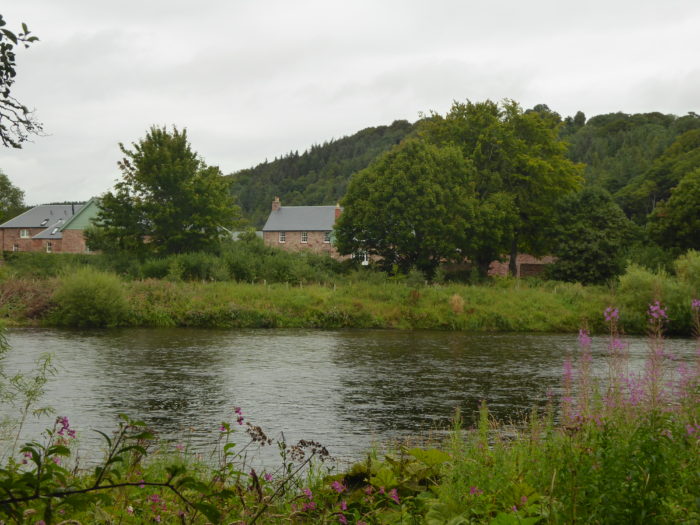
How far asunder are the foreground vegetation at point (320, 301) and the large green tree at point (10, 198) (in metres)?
66.4

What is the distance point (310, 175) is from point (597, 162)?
84.5 m

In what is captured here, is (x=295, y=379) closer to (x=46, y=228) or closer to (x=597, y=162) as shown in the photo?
(x=46, y=228)

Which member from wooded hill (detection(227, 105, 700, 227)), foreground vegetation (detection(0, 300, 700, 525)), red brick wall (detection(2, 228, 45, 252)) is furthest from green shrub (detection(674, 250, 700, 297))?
red brick wall (detection(2, 228, 45, 252))

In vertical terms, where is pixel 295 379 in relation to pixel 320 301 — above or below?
below

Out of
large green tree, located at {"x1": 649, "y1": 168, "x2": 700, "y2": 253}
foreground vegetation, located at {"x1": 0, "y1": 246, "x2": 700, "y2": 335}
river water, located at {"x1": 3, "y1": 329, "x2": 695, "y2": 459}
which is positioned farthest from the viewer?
large green tree, located at {"x1": 649, "y1": 168, "x2": 700, "y2": 253}

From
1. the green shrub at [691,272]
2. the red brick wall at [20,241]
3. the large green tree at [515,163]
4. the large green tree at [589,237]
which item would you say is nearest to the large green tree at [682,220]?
the large green tree at [589,237]

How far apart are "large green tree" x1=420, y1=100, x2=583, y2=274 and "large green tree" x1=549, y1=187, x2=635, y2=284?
5.32ft

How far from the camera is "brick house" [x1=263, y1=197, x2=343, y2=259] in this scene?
286 ft

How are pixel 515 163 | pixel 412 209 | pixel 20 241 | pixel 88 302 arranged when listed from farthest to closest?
pixel 20 241
pixel 515 163
pixel 412 209
pixel 88 302

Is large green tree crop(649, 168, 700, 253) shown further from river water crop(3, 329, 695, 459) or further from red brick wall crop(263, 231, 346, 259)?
red brick wall crop(263, 231, 346, 259)

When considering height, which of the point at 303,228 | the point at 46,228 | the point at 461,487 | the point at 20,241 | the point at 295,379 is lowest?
the point at 295,379

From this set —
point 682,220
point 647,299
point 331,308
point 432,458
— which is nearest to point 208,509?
point 432,458

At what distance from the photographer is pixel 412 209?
47.9 metres

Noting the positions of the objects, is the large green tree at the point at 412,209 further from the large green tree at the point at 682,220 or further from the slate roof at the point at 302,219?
the slate roof at the point at 302,219
